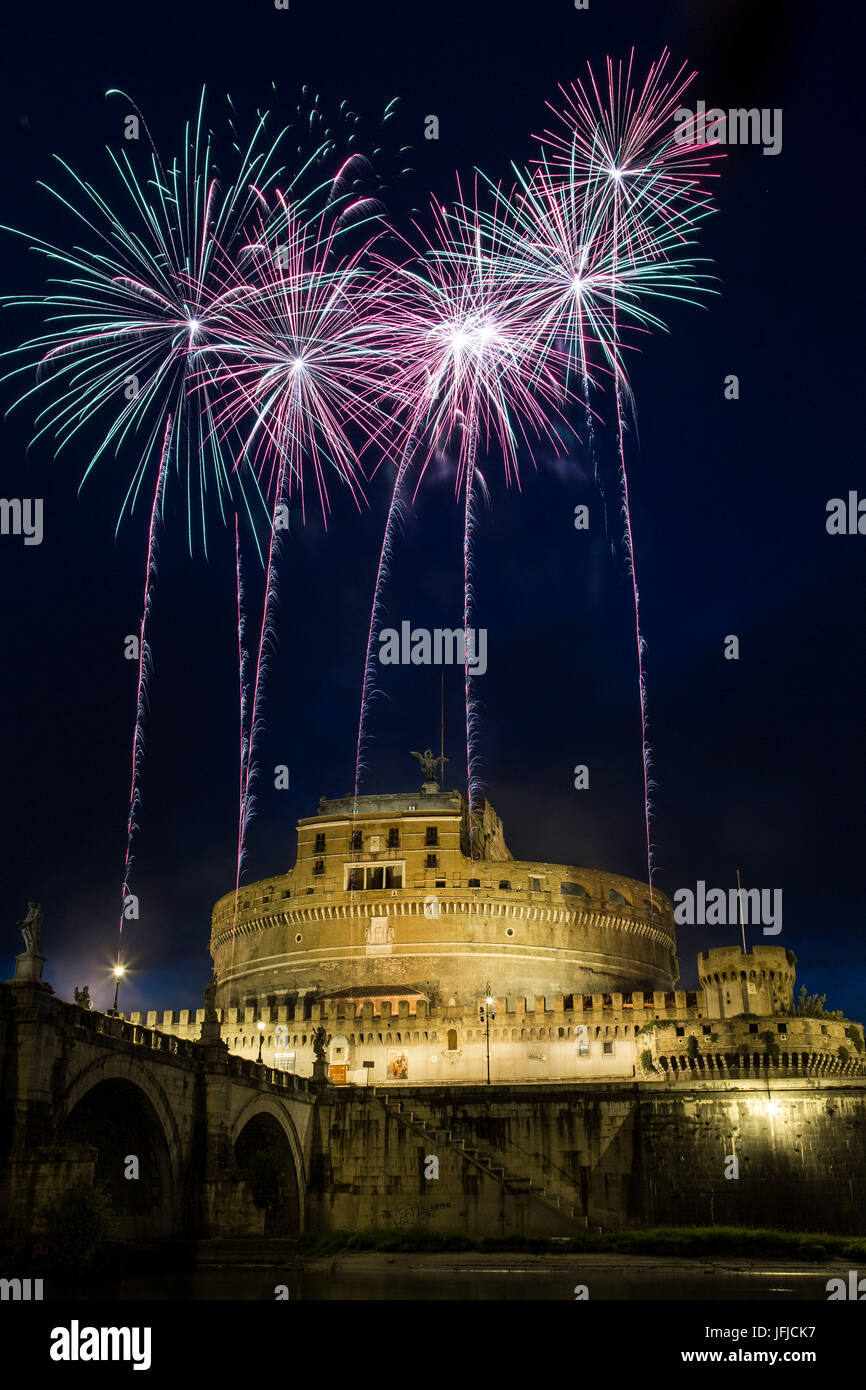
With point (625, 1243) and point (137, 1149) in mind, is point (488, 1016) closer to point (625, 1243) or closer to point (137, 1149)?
point (625, 1243)

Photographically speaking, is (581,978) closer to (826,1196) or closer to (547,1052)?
(547,1052)

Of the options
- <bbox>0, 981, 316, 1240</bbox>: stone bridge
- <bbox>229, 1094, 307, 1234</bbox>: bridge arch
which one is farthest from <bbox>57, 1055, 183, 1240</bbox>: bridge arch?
<bbox>229, 1094, 307, 1234</bbox>: bridge arch

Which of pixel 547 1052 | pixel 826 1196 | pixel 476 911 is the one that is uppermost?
pixel 476 911

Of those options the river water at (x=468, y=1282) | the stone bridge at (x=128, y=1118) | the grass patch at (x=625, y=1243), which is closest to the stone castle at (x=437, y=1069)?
the stone bridge at (x=128, y=1118)

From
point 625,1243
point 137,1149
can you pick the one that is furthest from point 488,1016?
point 137,1149
